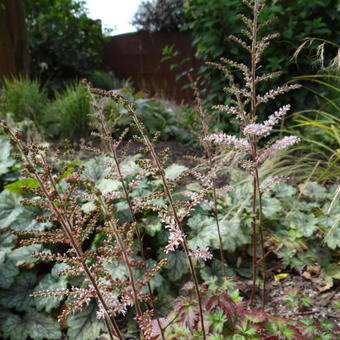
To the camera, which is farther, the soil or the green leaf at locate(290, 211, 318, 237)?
the green leaf at locate(290, 211, 318, 237)

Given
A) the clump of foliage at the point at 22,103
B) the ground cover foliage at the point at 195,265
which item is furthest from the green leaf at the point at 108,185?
the clump of foliage at the point at 22,103

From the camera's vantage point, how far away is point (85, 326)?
2.05m

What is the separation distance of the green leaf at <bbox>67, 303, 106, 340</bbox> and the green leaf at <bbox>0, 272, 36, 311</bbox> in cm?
32

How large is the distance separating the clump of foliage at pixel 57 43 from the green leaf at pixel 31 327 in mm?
9209

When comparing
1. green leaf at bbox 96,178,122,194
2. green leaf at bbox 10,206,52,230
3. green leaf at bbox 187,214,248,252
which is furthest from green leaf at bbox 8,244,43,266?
green leaf at bbox 187,214,248,252

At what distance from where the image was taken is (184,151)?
181 inches

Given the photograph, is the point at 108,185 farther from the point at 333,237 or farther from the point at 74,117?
the point at 74,117

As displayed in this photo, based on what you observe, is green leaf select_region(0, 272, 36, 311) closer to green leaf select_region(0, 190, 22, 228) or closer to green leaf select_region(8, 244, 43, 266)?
green leaf select_region(8, 244, 43, 266)

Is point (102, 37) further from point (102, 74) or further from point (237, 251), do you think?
point (237, 251)

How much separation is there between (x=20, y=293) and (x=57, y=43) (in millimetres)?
10028

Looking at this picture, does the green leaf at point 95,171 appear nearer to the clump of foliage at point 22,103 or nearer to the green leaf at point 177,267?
the green leaf at point 177,267

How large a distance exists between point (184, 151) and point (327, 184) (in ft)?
5.92

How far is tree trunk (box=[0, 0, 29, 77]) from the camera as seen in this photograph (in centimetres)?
795

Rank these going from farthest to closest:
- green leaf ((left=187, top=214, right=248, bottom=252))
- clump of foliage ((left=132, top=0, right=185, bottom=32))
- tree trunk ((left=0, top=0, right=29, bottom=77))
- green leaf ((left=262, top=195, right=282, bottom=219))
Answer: clump of foliage ((left=132, top=0, right=185, bottom=32)), tree trunk ((left=0, top=0, right=29, bottom=77)), green leaf ((left=262, top=195, right=282, bottom=219)), green leaf ((left=187, top=214, right=248, bottom=252))
